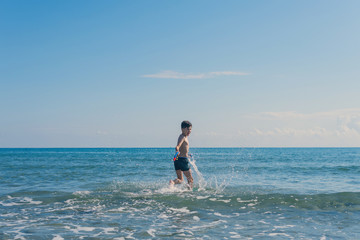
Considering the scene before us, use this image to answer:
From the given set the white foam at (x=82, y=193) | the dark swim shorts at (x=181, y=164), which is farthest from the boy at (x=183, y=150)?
the white foam at (x=82, y=193)

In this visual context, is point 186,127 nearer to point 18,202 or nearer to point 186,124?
point 186,124

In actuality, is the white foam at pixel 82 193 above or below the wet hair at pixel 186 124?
below

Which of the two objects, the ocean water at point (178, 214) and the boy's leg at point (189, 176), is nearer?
the ocean water at point (178, 214)

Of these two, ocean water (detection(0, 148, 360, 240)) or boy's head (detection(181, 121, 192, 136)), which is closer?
ocean water (detection(0, 148, 360, 240))

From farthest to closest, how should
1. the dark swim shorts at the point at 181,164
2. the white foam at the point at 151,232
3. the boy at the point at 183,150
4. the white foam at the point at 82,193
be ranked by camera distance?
the white foam at the point at 82,193 < the dark swim shorts at the point at 181,164 < the boy at the point at 183,150 < the white foam at the point at 151,232

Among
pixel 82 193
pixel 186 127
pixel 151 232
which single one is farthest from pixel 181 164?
pixel 151 232

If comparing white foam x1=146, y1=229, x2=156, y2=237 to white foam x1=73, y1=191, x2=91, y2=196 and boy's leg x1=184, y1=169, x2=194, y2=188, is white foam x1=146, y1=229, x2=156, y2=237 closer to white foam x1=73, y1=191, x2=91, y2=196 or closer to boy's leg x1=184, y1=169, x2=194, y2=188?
boy's leg x1=184, y1=169, x2=194, y2=188

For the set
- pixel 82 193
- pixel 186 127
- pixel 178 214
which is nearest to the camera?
pixel 178 214

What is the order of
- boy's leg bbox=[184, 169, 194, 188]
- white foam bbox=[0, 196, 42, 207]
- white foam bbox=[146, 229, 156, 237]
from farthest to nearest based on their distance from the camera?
boy's leg bbox=[184, 169, 194, 188], white foam bbox=[0, 196, 42, 207], white foam bbox=[146, 229, 156, 237]

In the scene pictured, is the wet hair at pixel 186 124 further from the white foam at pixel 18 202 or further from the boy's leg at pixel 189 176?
the white foam at pixel 18 202

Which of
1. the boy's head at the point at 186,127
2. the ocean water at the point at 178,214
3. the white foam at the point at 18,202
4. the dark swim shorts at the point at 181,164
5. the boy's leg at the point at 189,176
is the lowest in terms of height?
the white foam at the point at 18,202

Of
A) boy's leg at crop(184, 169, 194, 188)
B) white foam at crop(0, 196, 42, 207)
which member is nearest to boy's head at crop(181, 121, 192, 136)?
boy's leg at crop(184, 169, 194, 188)

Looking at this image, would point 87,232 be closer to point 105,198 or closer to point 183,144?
point 105,198

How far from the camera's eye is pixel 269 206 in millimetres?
8648
